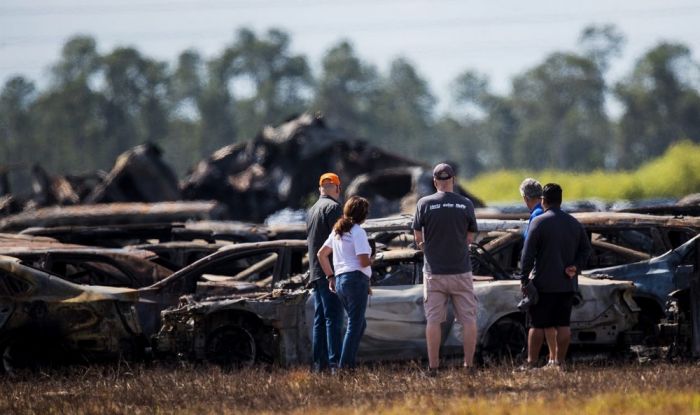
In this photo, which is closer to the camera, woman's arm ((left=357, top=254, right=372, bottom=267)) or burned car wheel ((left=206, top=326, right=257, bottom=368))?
woman's arm ((left=357, top=254, right=372, bottom=267))

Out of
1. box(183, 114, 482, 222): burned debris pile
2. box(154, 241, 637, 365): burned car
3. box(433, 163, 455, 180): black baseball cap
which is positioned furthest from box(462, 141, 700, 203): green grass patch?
box(433, 163, 455, 180): black baseball cap

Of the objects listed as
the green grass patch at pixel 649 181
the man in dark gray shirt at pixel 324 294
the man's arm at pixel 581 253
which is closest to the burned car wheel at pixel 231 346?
the man in dark gray shirt at pixel 324 294

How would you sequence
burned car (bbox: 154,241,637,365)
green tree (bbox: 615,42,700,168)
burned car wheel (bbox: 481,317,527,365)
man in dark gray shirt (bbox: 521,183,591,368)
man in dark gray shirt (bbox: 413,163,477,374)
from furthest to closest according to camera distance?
green tree (bbox: 615,42,700,168), burned car wheel (bbox: 481,317,527,365), burned car (bbox: 154,241,637,365), man in dark gray shirt (bbox: 521,183,591,368), man in dark gray shirt (bbox: 413,163,477,374)

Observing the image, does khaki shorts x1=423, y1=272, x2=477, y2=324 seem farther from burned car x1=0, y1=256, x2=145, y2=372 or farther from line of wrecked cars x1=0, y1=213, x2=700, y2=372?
burned car x1=0, y1=256, x2=145, y2=372

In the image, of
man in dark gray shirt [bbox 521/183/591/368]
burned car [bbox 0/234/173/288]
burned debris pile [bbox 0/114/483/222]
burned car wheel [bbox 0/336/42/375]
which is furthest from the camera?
burned debris pile [bbox 0/114/483/222]

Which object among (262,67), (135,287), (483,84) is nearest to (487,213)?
(135,287)

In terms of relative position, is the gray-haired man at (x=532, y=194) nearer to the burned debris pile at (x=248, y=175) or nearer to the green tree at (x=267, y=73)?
the burned debris pile at (x=248, y=175)

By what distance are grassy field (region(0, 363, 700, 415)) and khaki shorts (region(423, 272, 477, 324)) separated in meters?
0.48

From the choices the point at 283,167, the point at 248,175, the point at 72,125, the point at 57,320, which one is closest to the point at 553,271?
the point at 57,320

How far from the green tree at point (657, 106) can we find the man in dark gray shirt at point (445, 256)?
3306 inches

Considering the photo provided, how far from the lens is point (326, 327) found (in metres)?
12.3

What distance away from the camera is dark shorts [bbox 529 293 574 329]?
1179 centimetres

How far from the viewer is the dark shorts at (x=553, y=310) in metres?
11.8

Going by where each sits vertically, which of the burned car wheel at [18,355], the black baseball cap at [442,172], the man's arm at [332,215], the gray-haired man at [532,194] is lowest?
the burned car wheel at [18,355]
